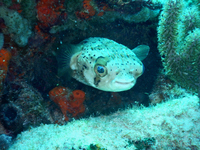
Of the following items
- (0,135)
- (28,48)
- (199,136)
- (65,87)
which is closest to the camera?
(199,136)

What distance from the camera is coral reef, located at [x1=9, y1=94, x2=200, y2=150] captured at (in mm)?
2062

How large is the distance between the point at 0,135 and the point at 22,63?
1.38 metres

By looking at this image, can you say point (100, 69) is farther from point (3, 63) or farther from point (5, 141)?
point (5, 141)

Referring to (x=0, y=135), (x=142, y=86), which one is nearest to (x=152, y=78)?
(x=142, y=86)

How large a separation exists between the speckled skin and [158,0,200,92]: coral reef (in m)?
1.20

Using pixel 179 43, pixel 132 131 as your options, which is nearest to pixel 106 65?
pixel 132 131

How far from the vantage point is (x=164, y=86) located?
398cm

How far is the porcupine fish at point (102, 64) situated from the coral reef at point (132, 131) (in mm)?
630

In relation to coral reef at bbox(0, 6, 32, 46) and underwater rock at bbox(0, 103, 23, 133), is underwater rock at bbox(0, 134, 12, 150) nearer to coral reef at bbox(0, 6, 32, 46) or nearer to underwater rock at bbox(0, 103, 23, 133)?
underwater rock at bbox(0, 103, 23, 133)

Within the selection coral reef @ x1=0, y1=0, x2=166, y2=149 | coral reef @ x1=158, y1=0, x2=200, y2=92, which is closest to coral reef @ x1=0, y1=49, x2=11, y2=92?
coral reef @ x1=0, y1=0, x2=166, y2=149

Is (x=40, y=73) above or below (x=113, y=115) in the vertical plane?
above

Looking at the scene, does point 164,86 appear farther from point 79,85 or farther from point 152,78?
point 79,85

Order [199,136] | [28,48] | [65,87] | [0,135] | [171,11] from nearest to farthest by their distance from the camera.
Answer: [199,136]
[0,135]
[28,48]
[171,11]
[65,87]

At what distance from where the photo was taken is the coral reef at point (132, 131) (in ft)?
6.77
